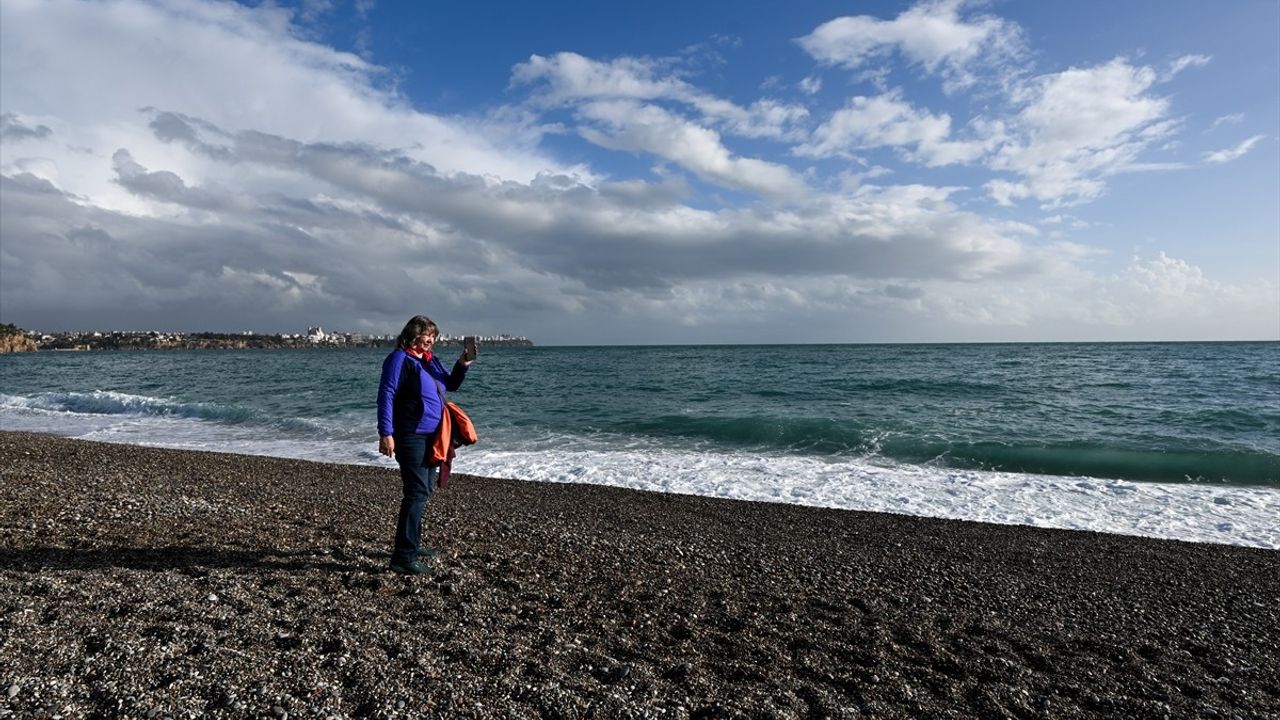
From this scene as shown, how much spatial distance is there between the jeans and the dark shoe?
0.11ft

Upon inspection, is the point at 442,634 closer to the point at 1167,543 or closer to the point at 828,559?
the point at 828,559

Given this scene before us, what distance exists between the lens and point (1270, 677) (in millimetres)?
4652

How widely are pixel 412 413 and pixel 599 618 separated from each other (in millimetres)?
2406

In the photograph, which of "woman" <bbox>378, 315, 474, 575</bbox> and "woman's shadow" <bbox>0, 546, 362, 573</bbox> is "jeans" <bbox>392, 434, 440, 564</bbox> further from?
"woman's shadow" <bbox>0, 546, 362, 573</bbox>

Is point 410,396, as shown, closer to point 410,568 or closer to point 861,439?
point 410,568

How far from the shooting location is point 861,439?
19.1 m

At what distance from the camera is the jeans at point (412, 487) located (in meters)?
5.54

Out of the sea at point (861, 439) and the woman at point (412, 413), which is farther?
the sea at point (861, 439)

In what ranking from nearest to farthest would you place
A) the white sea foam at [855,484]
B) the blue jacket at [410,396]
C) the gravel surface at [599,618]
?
the gravel surface at [599,618], the blue jacket at [410,396], the white sea foam at [855,484]

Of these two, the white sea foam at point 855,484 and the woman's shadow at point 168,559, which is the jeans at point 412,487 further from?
the white sea foam at point 855,484

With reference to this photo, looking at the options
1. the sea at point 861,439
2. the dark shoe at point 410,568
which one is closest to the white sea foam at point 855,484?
the sea at point 861,439

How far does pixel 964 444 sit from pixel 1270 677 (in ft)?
46.1

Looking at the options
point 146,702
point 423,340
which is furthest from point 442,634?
point 423,340

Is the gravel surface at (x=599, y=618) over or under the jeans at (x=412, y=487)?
under
